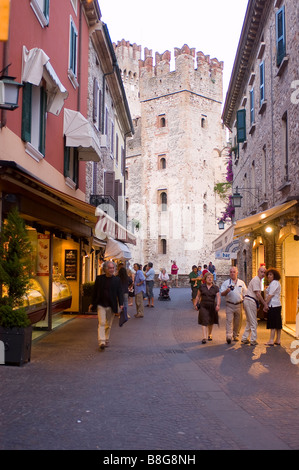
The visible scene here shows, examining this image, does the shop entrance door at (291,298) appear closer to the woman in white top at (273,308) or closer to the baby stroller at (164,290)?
the woman in white top at (273,308)

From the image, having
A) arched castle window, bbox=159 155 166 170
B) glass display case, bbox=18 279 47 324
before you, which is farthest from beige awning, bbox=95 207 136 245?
arched castle window, bbox=159 155 166 170

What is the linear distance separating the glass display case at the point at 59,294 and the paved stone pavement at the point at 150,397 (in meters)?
1.98

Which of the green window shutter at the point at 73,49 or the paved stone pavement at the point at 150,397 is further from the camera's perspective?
the green window shutter at the point at 73,49

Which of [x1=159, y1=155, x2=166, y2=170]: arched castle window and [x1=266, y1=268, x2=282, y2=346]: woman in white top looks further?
[x1=159, y1=155, x2=166, y2=170]: arched castle window

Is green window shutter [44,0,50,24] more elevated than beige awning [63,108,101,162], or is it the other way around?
green window shutter [44,0,50,24]

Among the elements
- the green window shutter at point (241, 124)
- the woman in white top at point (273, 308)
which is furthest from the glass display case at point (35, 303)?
the green window shutter at point (241, 124)

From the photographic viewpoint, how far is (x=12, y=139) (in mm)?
8703

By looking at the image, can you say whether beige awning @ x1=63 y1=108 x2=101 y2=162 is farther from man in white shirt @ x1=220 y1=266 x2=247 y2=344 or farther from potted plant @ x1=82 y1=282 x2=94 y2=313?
man in white shirt @ x1=220 y1=266 x2=247 y2=344

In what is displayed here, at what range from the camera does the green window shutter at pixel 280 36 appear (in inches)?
522

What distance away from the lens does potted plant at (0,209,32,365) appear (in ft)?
24.3

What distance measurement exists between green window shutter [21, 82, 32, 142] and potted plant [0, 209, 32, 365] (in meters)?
2.34

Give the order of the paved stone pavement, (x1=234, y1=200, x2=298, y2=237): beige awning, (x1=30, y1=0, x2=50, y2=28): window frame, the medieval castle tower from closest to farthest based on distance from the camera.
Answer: the paved stone pavement < (x1=30, y1=0, x2=50, y2=28): window frame < (x1=234, y1=200, x2=298, y2=237): beige awning < the medieval castle tower

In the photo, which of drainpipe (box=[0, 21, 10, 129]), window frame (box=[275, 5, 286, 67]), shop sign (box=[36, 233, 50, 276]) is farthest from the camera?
window frame (box=[275, 5, 286, 67])
